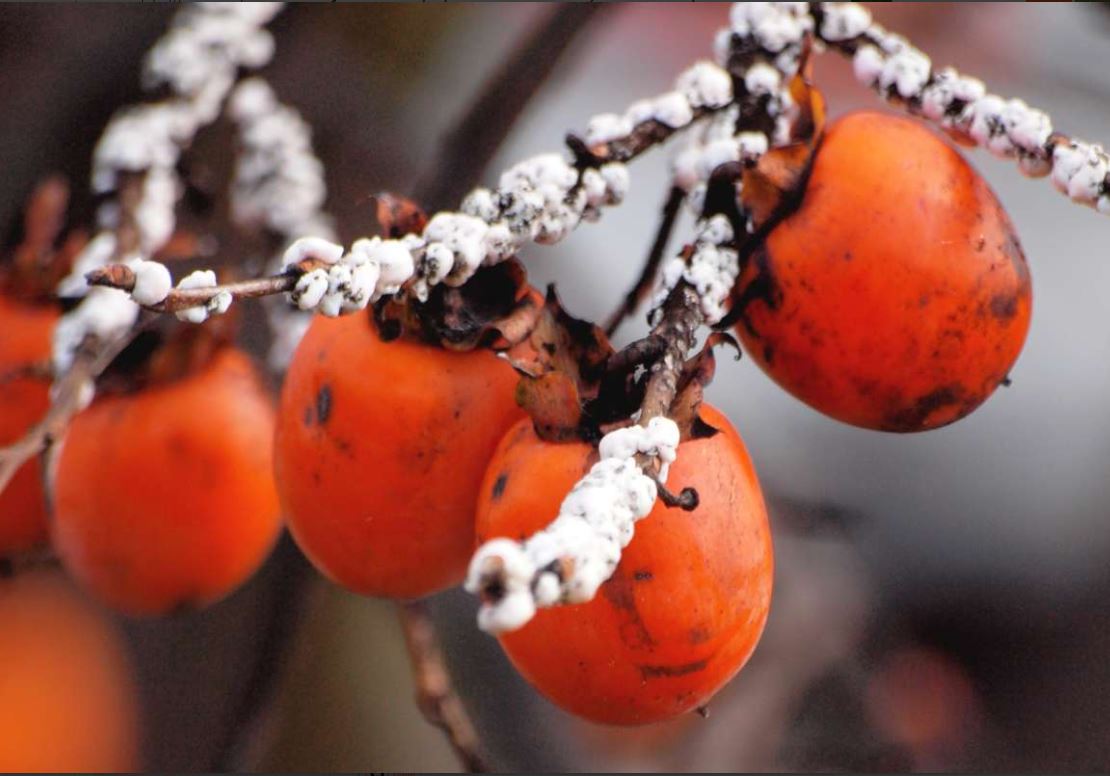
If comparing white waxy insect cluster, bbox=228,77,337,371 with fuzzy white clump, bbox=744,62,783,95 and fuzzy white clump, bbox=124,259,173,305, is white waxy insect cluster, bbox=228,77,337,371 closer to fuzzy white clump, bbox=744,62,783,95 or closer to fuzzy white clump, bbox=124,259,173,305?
fuzzy white clump, bbox=744,62,783,95

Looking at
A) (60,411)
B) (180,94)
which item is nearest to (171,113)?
(180,94)

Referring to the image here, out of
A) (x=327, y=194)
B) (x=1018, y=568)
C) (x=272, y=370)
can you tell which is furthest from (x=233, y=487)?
(x=1018, y=568)

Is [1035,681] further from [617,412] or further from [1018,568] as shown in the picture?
[617,412]

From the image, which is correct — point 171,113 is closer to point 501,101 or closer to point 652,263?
point 501,101

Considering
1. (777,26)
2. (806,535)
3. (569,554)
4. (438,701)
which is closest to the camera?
(569,554)

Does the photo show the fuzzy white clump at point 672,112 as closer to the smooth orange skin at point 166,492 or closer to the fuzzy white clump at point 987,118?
the fuzzy white clump at point 987,118

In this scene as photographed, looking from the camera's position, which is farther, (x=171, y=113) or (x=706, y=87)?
(x=171, y=113)

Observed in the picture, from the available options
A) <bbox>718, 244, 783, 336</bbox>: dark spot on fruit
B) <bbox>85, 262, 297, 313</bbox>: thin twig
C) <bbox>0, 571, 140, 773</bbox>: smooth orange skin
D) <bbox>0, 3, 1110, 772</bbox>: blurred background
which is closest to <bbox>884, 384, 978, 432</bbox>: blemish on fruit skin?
<bbox>718, 244, 783, 336</bbox>: dark spot on fruit
